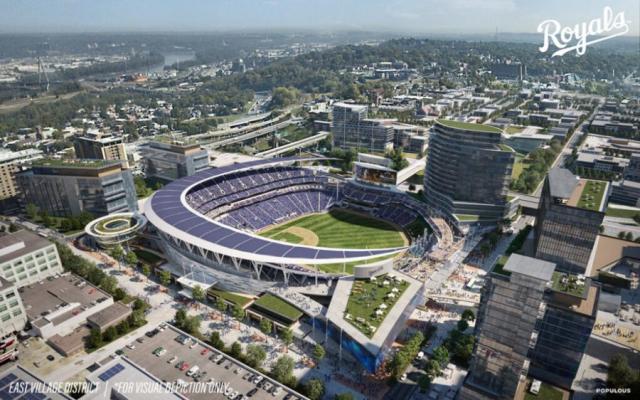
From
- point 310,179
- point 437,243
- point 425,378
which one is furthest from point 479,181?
point 425,378

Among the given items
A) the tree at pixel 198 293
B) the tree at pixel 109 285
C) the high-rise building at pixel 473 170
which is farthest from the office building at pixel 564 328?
the tree at pixel 109 285

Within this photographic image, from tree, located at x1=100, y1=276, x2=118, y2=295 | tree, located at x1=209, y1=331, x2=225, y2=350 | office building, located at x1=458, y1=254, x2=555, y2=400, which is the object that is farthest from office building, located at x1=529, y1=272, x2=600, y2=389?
tree, located at x1=100, y1=276, x2=118, y2=295

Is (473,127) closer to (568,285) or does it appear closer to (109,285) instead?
(568,285)

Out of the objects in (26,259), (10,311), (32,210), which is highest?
(26,259)

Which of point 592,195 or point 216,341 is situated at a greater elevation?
point 592,195

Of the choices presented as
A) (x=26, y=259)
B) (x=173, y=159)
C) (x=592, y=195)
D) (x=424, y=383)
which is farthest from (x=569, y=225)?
(x=173, y=159)

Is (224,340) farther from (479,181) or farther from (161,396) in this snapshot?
(479,181)
